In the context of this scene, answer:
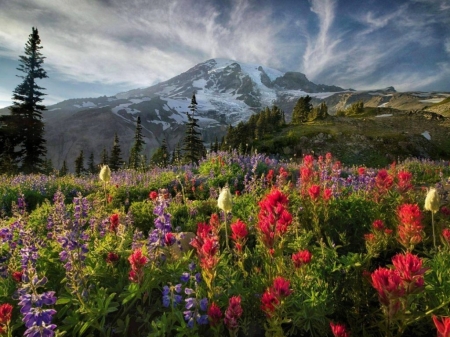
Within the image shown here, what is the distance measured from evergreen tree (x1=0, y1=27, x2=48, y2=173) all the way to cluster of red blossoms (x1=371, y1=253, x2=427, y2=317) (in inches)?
1505

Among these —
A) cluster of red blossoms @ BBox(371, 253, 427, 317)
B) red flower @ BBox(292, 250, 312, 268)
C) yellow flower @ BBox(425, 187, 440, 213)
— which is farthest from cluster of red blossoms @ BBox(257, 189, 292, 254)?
yellow flower @ BBox(425, 187, 440, 213)

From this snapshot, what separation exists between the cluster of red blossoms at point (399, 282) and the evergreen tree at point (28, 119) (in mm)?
38228

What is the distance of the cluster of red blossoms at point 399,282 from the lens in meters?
1.71

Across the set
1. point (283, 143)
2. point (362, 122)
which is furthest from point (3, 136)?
point (362, 122)

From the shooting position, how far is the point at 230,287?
264cm

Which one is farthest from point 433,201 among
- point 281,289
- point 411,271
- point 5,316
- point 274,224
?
point 5,316

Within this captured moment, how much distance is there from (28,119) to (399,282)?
41.6 meters

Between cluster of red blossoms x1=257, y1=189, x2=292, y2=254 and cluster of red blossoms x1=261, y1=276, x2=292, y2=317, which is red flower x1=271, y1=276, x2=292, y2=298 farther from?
cluster of red blossoms x1=257, y1=189, x2=292, y2=254

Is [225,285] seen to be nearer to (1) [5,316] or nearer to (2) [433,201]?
(1) [5,316]

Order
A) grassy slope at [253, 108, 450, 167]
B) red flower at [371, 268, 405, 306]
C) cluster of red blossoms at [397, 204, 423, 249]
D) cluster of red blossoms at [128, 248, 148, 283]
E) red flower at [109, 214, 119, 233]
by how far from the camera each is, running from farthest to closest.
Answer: grassy slope at [253, 108, 450, 167] → red flower at [109, 214, 119, 233] → cluster of red blossoms at [397, 204, 423, 249] → cluster of red blossoms at [128, 248, 148, 283] → red flower at [371, 268, 405, 306]

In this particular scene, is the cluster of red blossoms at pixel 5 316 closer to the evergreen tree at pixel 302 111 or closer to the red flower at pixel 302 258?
the red flower at pixel 302 258

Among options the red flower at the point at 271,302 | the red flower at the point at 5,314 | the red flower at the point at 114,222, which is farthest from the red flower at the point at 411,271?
the red flower at the point at 114,222

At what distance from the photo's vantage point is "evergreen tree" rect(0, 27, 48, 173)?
1276 inches

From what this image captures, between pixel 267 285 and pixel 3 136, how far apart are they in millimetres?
41071
